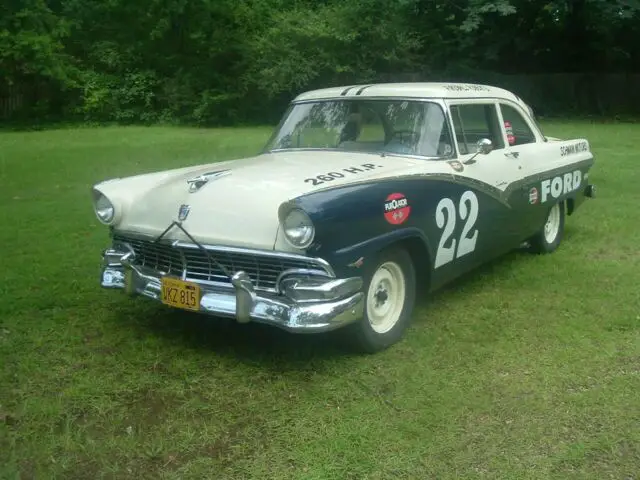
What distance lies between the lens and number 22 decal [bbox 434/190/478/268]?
4758mm

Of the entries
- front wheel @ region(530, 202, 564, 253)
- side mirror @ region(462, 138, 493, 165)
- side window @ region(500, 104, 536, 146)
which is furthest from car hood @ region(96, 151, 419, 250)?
front wheel @ region(530, 202, 564, 253)

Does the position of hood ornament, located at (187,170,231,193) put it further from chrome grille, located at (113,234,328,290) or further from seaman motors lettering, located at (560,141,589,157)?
seaman motors lettering, located at (560,141,589,157)

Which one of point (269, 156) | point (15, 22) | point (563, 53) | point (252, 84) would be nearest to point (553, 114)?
point (563, 53)

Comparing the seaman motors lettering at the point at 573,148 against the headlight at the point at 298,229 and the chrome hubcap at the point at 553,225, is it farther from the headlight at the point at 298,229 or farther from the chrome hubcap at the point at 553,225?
the headlight at the point at 298,229

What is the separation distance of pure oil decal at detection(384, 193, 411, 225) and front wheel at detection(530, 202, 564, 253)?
2537mm

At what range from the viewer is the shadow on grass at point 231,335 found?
14.4 feet

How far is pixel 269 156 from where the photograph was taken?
5.41 metres

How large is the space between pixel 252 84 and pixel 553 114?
9.84 meters

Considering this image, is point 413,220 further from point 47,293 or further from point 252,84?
point 252,84

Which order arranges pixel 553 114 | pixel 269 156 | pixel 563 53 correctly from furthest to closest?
pixel 563 53 < pixel 553 114 < pixel 269 156

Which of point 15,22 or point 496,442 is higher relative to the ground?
point 15,22

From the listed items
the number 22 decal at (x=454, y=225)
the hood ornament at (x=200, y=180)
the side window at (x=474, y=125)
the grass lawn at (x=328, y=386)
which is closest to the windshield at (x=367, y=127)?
the side window at (x=474, y=125)

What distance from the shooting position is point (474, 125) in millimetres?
5562

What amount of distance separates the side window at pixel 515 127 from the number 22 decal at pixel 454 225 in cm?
107
